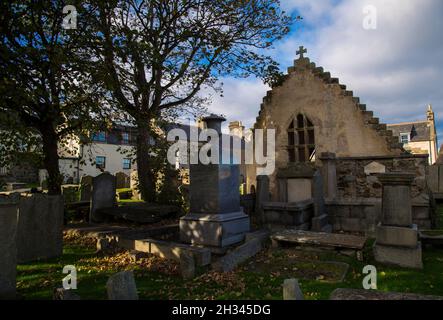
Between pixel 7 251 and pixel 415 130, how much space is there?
48.8m

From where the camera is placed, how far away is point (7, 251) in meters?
4.50

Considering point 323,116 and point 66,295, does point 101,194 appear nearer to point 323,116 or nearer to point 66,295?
point 66,295

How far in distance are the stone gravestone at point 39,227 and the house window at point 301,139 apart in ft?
35.0

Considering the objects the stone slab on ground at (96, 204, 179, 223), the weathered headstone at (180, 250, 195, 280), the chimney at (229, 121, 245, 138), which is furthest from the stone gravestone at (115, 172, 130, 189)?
the weathered headstone at (180, 250, 195, 280)

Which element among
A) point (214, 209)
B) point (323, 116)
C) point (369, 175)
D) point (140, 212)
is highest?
point (323, 116)

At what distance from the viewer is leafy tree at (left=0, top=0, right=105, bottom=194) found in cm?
696

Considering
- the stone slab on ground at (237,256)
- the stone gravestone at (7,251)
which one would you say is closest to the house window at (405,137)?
the stone slab on ground at (237,256)

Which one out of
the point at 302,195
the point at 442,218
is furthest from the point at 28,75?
the point at 442,218

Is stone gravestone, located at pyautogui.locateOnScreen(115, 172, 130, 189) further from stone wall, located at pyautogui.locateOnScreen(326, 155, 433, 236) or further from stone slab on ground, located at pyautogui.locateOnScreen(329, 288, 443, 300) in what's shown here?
stone slab on ground, located at pyautogui.locateOnScreen(329, 288, 443, 300)

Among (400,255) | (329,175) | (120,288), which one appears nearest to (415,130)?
(329,175)

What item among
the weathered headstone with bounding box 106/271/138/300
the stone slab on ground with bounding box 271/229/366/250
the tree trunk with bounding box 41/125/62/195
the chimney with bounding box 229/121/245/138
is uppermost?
the chimney with bounding box 229/121/245/138

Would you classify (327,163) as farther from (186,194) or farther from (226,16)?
(226,16)

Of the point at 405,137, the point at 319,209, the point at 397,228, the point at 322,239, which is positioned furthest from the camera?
the point at 405,137

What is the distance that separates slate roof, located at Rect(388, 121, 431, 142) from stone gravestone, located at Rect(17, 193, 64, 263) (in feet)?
142
